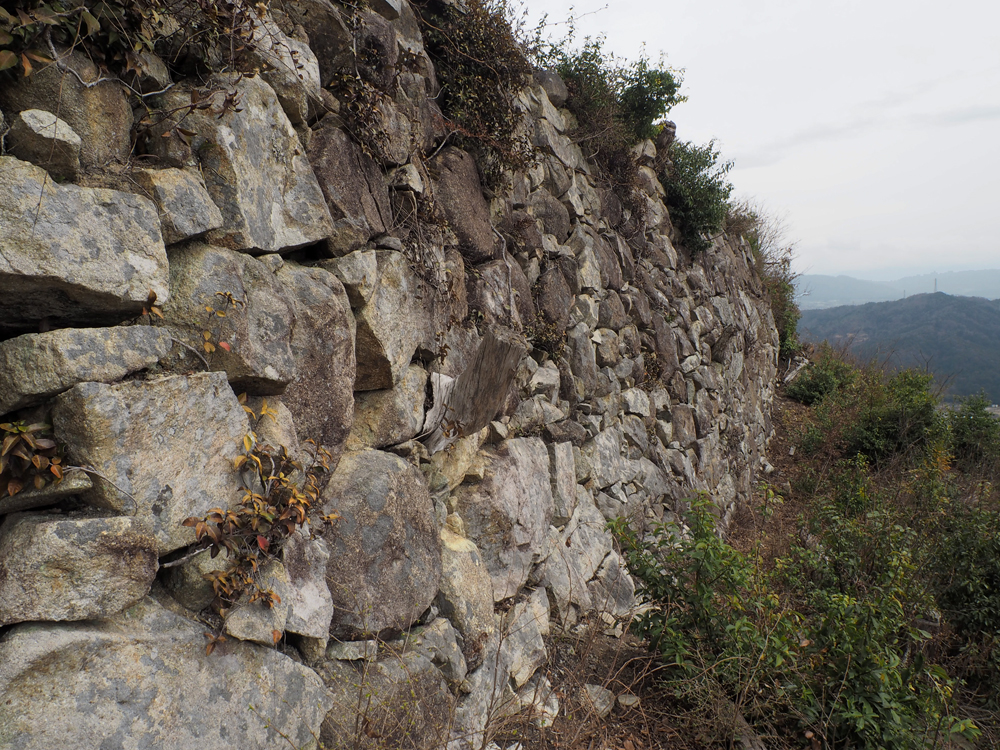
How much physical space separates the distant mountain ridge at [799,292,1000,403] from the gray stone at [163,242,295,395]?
107ft

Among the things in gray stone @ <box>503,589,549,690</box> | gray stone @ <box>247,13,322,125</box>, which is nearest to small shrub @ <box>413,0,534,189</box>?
gray stone @ <box>247,13,322,125</box>

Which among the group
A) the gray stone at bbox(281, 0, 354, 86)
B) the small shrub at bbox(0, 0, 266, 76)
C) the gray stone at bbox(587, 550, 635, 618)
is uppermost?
the gray stone at bbox(281, 0, 354, 86)

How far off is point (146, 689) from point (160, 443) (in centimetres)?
71

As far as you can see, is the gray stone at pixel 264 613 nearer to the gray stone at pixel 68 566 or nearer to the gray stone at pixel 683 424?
the gray stone at pixel 68 566

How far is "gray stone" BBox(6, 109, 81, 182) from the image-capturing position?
151cm

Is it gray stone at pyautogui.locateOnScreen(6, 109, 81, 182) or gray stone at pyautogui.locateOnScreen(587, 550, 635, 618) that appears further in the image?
gray stone at pyautogui.locateOnScreen(587, 550, 635, 618)

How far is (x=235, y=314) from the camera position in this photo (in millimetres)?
1994

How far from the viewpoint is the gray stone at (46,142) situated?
4.96 ft

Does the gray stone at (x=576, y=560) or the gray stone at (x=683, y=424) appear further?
the gray stone at (x=683, y=424)

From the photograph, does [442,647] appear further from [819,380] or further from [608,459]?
[819,380]

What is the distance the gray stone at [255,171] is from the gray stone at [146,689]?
1.35m

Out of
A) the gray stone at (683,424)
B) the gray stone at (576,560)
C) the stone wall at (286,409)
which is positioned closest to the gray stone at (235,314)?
the stone wall at (286,409)

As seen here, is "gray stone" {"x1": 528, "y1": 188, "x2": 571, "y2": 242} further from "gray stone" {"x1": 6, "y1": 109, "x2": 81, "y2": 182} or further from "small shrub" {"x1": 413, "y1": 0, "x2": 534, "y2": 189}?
"gray stone" {"x1": 6, "y1": 109, "x2": 81, "y2": 182}

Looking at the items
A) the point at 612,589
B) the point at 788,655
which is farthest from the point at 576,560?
the point at 788,655
